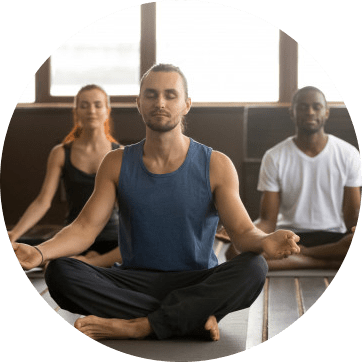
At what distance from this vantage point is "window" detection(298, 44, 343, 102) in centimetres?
122

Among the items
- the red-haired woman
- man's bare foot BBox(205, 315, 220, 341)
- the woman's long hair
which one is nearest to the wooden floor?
man's bare foot BBox(205, 315, 220, 341)

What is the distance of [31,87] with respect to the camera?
125 cm

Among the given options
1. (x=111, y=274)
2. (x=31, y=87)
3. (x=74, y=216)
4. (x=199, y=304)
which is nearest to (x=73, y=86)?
(x=31, y=87)

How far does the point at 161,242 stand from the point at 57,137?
381mm

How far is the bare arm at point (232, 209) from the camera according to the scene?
3.43 ft

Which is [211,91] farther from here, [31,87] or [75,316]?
[75,316]

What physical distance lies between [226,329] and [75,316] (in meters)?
0.29

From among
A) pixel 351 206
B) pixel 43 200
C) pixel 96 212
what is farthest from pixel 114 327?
pixel 351 206

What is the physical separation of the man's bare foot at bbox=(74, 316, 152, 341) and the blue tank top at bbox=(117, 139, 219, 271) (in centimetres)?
10

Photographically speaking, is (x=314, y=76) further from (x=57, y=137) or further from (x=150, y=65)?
(x=57, y=137)

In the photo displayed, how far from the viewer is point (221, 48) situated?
4.13ft

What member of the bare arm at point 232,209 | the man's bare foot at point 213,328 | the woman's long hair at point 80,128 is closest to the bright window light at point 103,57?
the woman's long hair at point 80,128

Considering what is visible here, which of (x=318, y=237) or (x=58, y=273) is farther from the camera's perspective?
(x=318, y=237)

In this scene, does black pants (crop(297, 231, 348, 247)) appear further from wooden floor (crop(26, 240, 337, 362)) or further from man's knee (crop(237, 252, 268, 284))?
man's knee (crop(237, 252, 268, 284))
